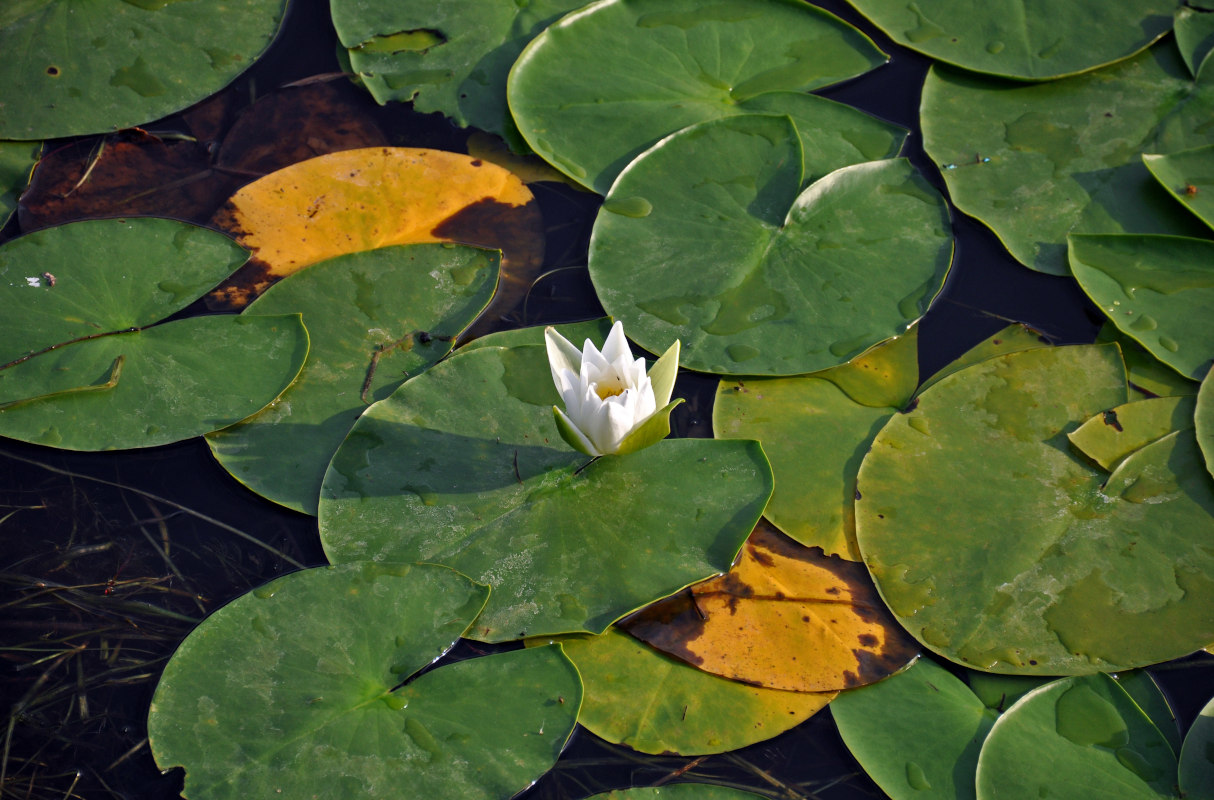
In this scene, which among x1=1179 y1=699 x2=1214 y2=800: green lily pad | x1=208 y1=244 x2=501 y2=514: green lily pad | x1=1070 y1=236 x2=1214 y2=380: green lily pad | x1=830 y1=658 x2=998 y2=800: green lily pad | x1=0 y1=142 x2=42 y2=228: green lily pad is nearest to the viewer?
x1=1179 y1=699 x2=1214 y2=800: green lily pad

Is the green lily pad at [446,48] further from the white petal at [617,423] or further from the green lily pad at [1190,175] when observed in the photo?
the green lily pad at [1190,175]

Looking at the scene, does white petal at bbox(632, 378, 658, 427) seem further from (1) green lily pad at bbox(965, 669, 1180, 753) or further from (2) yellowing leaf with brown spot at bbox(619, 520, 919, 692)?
(1) green lily pad at bbox(965, 669, 1180, 753)

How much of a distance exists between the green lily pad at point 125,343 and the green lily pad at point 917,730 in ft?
6.75

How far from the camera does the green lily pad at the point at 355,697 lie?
2051 millimetres

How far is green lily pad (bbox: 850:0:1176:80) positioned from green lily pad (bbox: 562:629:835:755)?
259 cm

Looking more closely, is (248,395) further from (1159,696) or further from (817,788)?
(1159,696)

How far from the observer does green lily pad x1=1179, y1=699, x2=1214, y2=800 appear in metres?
2.00

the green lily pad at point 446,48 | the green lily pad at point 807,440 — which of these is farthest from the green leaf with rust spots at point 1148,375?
the green lily pad at point 446,48

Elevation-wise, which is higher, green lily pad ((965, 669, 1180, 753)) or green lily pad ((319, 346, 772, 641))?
green lily pad ((319, 346, 772, 641))

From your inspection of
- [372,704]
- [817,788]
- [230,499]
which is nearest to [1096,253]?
[817,788]

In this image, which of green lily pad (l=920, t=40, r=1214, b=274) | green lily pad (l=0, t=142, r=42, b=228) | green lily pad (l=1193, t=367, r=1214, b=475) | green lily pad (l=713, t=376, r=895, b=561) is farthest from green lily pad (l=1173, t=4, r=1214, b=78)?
green lily pad (l=0, t=142, r=42, b=228)

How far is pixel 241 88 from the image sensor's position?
3428 millimetres

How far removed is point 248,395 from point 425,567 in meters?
0.89

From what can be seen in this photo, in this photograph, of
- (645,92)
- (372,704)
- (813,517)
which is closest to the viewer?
(372,704)
